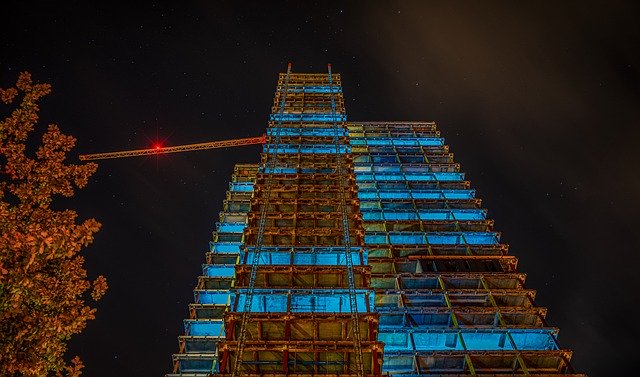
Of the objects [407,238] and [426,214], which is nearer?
[407,238]

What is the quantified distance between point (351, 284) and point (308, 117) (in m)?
28.8

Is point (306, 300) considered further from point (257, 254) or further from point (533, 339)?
point (533, 339)

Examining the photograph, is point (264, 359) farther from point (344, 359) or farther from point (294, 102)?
point (294, 102)

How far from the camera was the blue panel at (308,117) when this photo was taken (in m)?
46.5

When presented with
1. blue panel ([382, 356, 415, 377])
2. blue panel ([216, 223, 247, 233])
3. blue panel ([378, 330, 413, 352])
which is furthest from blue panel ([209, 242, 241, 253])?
blue panel ([382, 356, 415, 377])

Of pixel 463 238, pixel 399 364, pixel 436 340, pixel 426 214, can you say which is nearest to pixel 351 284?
pixel 399 364

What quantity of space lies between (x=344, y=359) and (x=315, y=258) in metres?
7.83

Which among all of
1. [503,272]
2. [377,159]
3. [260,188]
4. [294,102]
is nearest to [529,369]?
[503,272]

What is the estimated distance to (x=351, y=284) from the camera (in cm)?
2192

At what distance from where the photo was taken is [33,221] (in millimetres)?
15070

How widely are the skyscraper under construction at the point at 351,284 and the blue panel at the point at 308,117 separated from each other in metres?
3.39

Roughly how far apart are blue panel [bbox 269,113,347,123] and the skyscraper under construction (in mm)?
3394

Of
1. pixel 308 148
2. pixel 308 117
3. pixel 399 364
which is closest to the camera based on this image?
pixel 399 364

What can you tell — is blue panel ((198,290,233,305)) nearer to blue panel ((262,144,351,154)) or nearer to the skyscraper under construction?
the skyscraper under construction
